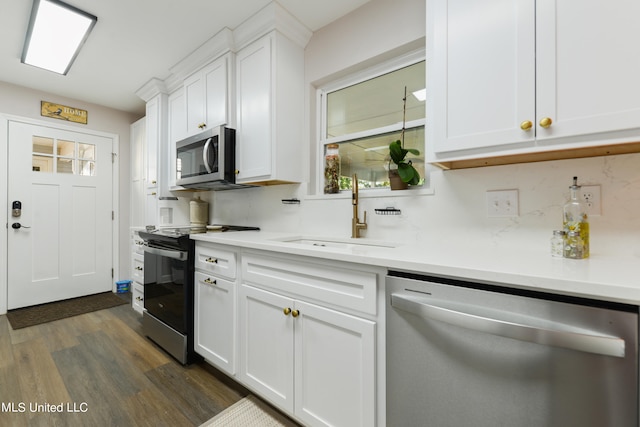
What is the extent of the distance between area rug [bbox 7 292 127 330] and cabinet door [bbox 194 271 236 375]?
202cm

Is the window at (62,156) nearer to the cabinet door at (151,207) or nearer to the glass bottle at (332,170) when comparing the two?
the cabinet door at (151,207)

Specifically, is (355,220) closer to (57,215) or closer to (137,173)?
(137,173)

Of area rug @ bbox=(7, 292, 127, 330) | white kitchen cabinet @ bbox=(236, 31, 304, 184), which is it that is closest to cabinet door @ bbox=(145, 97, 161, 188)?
white kitchen cabinet @ bbox=(236, 31, 304, 184)

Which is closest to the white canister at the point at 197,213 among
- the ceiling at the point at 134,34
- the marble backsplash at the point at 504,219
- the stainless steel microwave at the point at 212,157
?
the stainless steel microwave at the point at 212,157

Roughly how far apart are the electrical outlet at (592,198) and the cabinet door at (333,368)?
1.00 m

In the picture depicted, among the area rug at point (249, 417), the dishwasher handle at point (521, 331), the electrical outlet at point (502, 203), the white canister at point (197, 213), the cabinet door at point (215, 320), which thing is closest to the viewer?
the dishwasher handle at point (521, 331)

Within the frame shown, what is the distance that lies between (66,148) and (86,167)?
279mm

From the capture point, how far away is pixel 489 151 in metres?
1.10

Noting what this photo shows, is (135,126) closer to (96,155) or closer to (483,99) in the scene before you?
(96,155)

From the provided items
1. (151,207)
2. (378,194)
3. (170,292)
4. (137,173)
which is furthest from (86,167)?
(378,194)

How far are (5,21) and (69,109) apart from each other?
1.58 metres

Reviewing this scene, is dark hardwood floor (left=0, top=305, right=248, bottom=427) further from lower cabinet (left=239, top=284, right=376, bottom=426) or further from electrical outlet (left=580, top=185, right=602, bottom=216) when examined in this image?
electrical outlet (left=580, top=185, right=602, bottom=216)

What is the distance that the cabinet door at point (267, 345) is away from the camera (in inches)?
52.6

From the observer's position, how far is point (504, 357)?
77 centimetres
